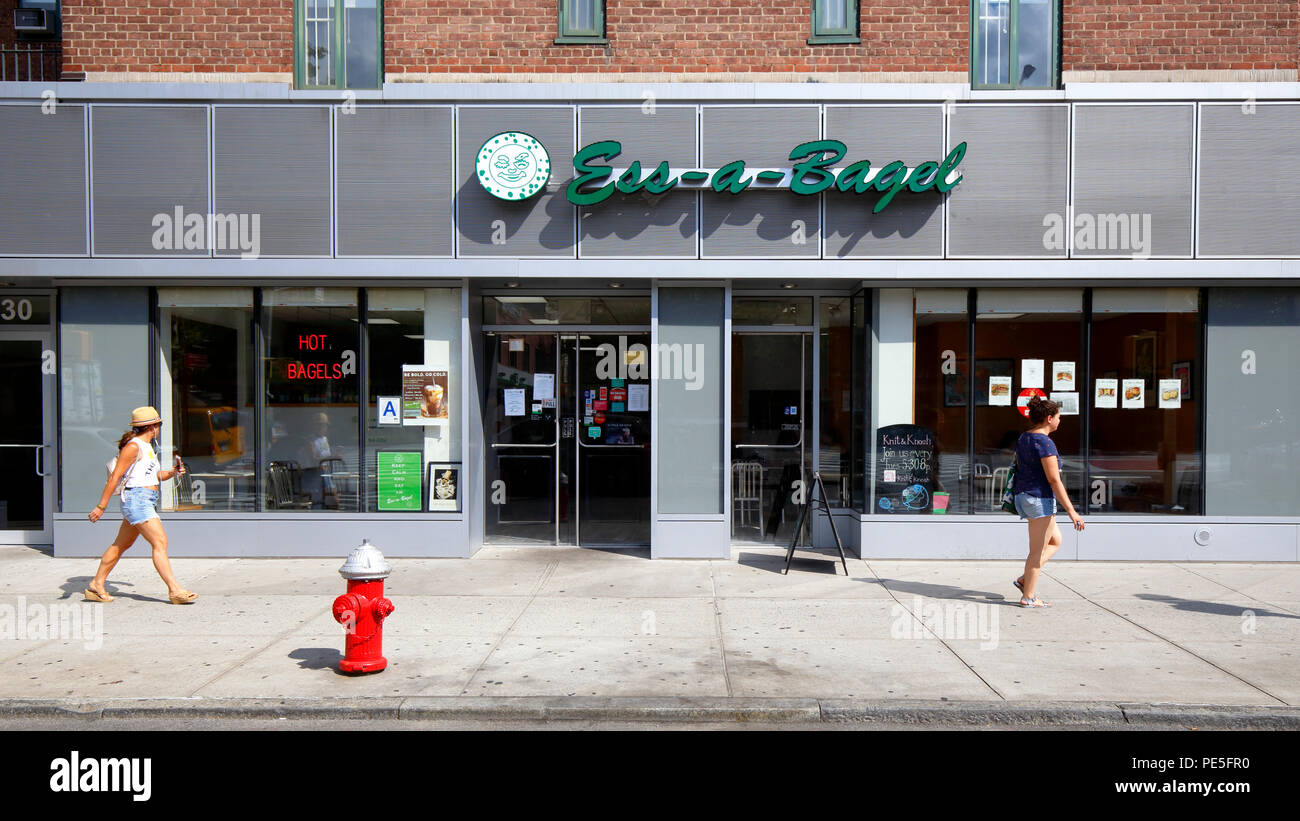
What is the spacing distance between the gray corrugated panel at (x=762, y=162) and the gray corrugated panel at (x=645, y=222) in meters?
0.22

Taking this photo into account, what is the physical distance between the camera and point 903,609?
26.7ft

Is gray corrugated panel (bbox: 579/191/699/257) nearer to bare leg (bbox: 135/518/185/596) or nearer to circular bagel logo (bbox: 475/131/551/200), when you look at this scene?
circular bagel logo (bbox: 475/131/551/200)

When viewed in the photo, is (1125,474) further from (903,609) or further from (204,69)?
(204,69)

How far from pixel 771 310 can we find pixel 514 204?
3.45m

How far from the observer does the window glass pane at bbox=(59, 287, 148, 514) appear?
10430 millimetres

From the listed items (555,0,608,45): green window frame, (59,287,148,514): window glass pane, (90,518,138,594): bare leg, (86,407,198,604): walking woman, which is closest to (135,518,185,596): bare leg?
(86,407,198,604): walking woman

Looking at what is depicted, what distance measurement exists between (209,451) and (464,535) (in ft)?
10.9

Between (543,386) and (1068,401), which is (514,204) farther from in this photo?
(1068,401)

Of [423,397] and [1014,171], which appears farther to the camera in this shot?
[423,397]

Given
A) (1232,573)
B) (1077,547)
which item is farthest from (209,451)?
(1232,573)

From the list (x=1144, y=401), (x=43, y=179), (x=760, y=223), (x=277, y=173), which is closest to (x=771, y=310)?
(x=760, y=223)

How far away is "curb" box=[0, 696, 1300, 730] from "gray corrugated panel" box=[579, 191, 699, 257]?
5906mm

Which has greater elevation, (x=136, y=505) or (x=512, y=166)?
(x=512, y=166)

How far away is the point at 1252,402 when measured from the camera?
406 inches
